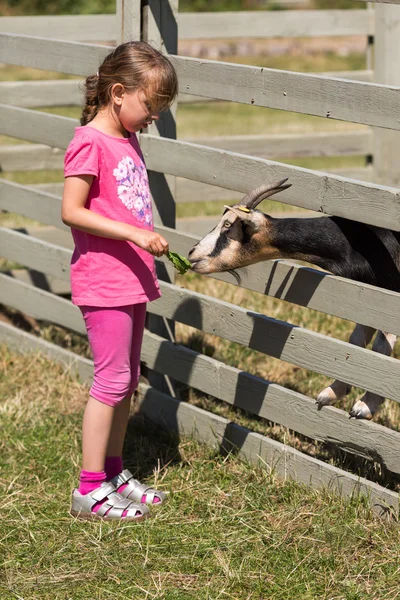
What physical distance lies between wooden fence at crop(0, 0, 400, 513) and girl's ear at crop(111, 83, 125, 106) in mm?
586

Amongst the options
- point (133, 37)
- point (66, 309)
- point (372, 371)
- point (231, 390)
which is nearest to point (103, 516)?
point (231, 390)

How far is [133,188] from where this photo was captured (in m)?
3.73

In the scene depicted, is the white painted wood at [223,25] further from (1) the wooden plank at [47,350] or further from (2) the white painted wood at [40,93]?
(1) the wooden plank at [47,350]

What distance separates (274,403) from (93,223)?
123 centimetres

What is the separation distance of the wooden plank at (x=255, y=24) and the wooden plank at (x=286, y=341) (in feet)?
12.5

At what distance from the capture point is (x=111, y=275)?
147 inches

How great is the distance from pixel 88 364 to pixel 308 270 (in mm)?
1798

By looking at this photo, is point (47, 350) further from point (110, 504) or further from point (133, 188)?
point (133, 188)

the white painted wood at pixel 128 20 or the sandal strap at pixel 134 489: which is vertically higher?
the white painted wood at pixel 128 20

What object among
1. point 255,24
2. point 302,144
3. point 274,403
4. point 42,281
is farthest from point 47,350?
point 255,24

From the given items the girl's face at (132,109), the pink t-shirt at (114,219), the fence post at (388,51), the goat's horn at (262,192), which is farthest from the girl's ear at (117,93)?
the fence post at (388,51)

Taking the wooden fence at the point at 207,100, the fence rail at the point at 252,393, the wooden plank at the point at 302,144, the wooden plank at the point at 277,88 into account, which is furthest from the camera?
the wooden plank at the point at 302,144

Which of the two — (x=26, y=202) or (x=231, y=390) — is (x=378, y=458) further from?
(x=26, y=202)

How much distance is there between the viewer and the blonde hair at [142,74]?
3576 millimetres
